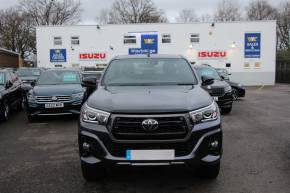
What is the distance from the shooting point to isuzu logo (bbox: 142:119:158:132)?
4.24 meters

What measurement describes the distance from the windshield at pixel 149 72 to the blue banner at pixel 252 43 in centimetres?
2653

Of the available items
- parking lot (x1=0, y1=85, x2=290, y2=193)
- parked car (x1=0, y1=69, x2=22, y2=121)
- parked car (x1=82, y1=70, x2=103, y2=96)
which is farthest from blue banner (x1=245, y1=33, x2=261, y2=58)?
parking lot (x1=0, y1=85, x2=290, y2=193)

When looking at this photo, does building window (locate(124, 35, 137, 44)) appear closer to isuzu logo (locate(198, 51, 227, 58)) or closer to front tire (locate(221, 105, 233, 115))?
isuzu logo (locate(198, 51, 227, 58))

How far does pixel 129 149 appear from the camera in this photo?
4.29 meters

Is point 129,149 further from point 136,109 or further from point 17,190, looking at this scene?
point 17,190

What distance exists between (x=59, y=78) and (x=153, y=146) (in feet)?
25.7

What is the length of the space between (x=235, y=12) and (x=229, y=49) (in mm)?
41337

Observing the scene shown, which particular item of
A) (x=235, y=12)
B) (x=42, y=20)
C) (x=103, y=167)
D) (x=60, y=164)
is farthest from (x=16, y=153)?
(x=235, y=12)

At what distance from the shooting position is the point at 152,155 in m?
4.27

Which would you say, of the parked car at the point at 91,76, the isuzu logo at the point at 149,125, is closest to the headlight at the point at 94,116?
the isuzu logo at the point at 149,125

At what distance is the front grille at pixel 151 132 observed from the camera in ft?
14.0

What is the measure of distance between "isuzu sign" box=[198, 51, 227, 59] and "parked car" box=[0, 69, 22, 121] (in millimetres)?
20947

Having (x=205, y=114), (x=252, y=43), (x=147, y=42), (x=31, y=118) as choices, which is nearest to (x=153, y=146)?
(x=205, y=114)

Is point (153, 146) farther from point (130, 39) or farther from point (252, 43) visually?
point (252, 43)
